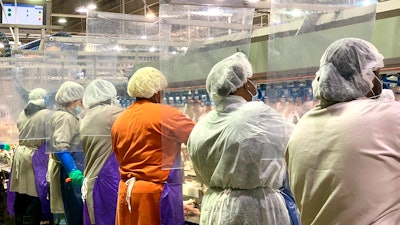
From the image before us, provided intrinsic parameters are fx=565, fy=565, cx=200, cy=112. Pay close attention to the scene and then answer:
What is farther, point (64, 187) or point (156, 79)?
point (64, 187)

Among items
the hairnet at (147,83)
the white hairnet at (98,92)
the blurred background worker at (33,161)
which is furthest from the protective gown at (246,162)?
the blurred background worker at (33,161)

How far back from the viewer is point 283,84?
246cm

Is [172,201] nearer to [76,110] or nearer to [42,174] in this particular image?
[76,110]

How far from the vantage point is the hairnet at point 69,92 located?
5145 millimetres

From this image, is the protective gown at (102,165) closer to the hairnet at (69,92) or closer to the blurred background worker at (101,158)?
the blurred background worker at (101,158)

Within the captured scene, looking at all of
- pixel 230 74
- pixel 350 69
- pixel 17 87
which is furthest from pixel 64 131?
pixel 350 69

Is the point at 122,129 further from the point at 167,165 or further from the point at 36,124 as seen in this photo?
the point at 36,124

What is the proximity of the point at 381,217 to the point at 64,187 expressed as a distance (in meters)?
3.96

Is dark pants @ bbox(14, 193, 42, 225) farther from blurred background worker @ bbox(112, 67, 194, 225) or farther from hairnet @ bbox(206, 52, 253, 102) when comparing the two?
hairnet @ bbox(206, 52, 253, 102)

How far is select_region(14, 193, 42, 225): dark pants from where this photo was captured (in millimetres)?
6500

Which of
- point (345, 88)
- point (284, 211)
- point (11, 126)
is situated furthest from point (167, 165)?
point (11, 126)

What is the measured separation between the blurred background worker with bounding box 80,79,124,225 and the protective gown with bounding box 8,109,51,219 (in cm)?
143

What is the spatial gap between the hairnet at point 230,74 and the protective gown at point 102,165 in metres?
1.76

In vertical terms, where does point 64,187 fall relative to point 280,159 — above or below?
below
